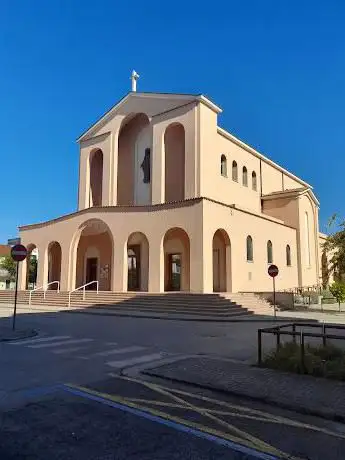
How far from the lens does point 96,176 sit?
38094 mm

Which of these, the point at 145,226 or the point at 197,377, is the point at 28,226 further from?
the point at 197,377

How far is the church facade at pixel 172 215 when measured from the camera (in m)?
27.0

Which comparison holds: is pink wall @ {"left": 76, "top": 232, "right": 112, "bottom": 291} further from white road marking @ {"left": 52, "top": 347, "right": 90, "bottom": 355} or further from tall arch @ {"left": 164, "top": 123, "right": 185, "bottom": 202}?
white road marking @ {"left": 52, "top": 347, "right": 90, "bottom": 355}

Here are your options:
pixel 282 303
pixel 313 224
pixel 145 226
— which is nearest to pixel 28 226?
pixel 145 226

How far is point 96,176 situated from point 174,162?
890cm

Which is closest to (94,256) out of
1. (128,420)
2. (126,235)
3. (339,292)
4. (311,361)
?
(126,235)

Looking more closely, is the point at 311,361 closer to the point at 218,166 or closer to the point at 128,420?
the point at 128,420

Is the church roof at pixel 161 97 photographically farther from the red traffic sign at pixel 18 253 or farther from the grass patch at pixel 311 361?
the grass patch at pixel 311 361

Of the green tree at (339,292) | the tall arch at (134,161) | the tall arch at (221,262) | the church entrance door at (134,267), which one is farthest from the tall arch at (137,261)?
the green tree at (339,292)

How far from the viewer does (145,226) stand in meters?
27.9

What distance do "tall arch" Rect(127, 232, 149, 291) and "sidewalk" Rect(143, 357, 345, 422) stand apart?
71.9 ft

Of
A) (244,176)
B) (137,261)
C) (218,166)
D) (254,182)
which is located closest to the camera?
(137,261)

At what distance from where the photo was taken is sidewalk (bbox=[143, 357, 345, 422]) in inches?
234

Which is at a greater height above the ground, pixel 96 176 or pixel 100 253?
pixel 96 176
